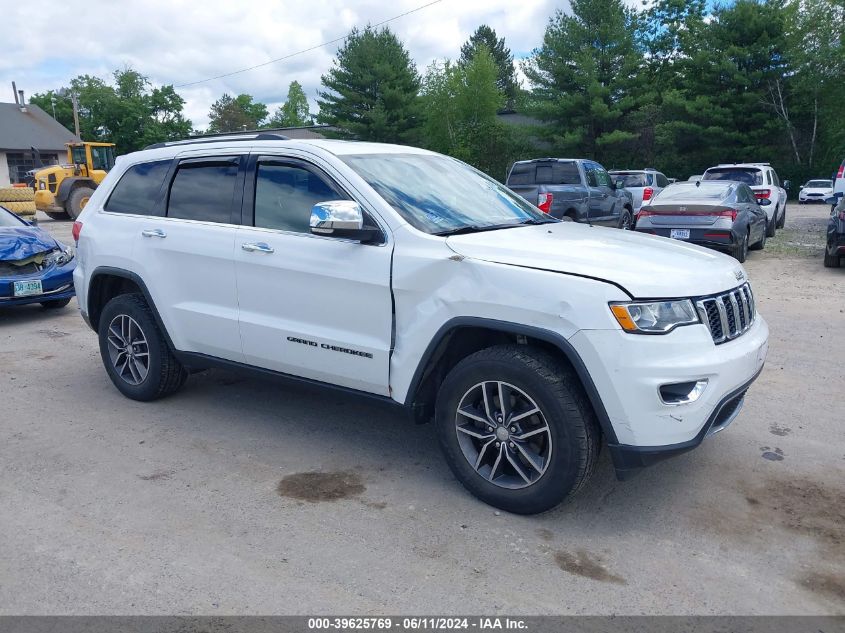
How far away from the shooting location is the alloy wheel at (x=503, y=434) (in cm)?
362

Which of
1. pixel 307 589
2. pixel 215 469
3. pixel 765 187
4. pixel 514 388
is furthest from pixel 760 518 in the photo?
pixel 765 187

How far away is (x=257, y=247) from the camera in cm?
451

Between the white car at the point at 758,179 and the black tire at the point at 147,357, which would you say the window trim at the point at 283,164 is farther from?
the white car at the point at 758,179

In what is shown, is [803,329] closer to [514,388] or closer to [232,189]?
[514,388]

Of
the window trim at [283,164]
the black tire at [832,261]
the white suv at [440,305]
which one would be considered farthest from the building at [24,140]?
the window trim at [283,164]

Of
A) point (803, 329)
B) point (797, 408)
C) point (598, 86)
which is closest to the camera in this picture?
point (797, 408)

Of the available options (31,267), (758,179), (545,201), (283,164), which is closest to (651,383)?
(283,164)

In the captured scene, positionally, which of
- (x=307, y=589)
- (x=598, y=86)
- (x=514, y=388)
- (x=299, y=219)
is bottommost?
(x=307, y=589)

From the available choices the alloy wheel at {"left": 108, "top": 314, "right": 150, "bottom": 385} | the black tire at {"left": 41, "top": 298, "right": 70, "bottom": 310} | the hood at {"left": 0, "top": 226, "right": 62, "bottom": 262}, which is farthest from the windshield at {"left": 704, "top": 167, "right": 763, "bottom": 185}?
the alloy wheel at {"left": 108, "top": 314, "right": 150, "bottom": 385}

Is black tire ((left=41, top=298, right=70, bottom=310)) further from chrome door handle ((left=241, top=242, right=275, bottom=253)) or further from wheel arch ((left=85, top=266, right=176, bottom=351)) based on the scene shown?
chrome door handle ((left=241, top=242, right=275, bottom=253))

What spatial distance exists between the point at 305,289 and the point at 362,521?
140cm

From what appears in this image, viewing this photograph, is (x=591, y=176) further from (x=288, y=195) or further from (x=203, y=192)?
(x=288, y=195)

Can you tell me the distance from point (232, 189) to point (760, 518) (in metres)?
3.70

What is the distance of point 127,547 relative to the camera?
3441mm
